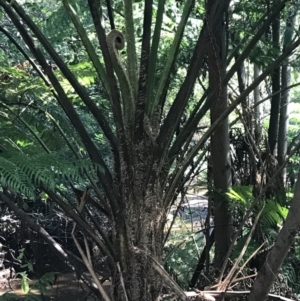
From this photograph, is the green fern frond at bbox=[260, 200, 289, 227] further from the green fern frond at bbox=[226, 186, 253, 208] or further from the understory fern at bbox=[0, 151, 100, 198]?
the understory fern at bbox=[0, 151, 100, 198]

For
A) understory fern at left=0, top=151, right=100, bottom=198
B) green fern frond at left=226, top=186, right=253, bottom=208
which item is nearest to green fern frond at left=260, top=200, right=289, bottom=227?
green fern frond at left=226, top=186, right=253, bottom=208

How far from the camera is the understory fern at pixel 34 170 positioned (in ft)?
3.97

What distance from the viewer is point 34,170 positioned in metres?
1.25

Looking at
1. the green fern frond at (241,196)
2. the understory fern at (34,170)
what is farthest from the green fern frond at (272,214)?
the understory fern at (34,170)

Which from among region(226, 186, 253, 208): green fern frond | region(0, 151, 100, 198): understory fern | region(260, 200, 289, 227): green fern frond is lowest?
region(260, 200, 289, 227): green fern frond

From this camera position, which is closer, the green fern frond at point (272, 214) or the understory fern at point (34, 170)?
the understory fern at point (34, 170)

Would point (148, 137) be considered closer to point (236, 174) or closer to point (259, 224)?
point (259, 224)

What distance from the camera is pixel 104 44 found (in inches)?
49.4

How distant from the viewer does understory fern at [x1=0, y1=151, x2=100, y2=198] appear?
1.21 m

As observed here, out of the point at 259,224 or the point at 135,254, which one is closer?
the point at 135,254

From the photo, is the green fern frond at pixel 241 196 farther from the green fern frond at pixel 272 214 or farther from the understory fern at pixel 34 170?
the understory fern at pixel 34 170

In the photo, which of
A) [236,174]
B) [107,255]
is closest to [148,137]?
[107,255]

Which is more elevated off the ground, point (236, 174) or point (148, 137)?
point (148, 137)

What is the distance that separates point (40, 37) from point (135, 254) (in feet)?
2.10
